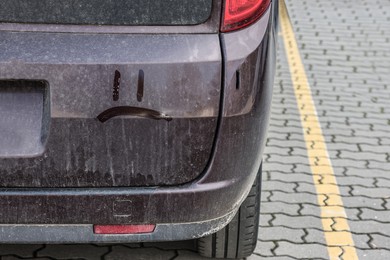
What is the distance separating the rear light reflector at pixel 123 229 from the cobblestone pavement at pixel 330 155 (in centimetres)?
89

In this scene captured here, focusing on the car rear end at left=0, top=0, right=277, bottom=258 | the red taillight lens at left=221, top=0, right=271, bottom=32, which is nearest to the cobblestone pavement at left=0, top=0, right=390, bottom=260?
the car rear end at left=0, top=0, right=277, bottom=258

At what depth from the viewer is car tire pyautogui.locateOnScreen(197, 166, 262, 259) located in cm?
375

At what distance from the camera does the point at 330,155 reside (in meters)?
5.70

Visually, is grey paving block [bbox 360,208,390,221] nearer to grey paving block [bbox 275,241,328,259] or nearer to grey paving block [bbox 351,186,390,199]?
grey paving block [bbox 351,186,390,199]

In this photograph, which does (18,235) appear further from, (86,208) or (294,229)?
(294,229)

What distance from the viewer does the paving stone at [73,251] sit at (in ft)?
13.2

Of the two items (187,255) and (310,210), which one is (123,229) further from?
(310,210)

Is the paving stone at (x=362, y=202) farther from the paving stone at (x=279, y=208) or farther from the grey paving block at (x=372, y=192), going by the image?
the paving stone at (x=279, y=208)

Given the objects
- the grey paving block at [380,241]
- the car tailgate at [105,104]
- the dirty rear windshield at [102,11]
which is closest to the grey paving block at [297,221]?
the grey paving block at [380,241]

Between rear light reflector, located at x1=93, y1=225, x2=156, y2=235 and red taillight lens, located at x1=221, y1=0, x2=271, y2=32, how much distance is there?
28.3 inches

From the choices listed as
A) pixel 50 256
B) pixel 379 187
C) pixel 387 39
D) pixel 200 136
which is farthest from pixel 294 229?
pixel 387 39

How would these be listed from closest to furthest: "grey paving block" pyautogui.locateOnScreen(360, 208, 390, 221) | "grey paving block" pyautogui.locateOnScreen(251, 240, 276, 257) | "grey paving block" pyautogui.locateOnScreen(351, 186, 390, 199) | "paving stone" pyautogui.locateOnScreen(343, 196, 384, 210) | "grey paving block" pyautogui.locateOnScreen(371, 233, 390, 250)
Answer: "grey paving block" pyautogui.locateOnScreen(251, 240, 276, 257), "grey paving block" pyautogui.locateOnScreen(371, 233, 390, 250), "grey paving block" pyautogui.locateOnScreen(360, 208, 390, 221), "paving stone" pyautogui.locateOnScreen(343, 196, 384, 210), "grey paving block" pyautogui.locateOnScreen(351, 186, 390, 199)

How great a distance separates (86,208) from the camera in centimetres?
307

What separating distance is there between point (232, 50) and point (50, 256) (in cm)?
146
